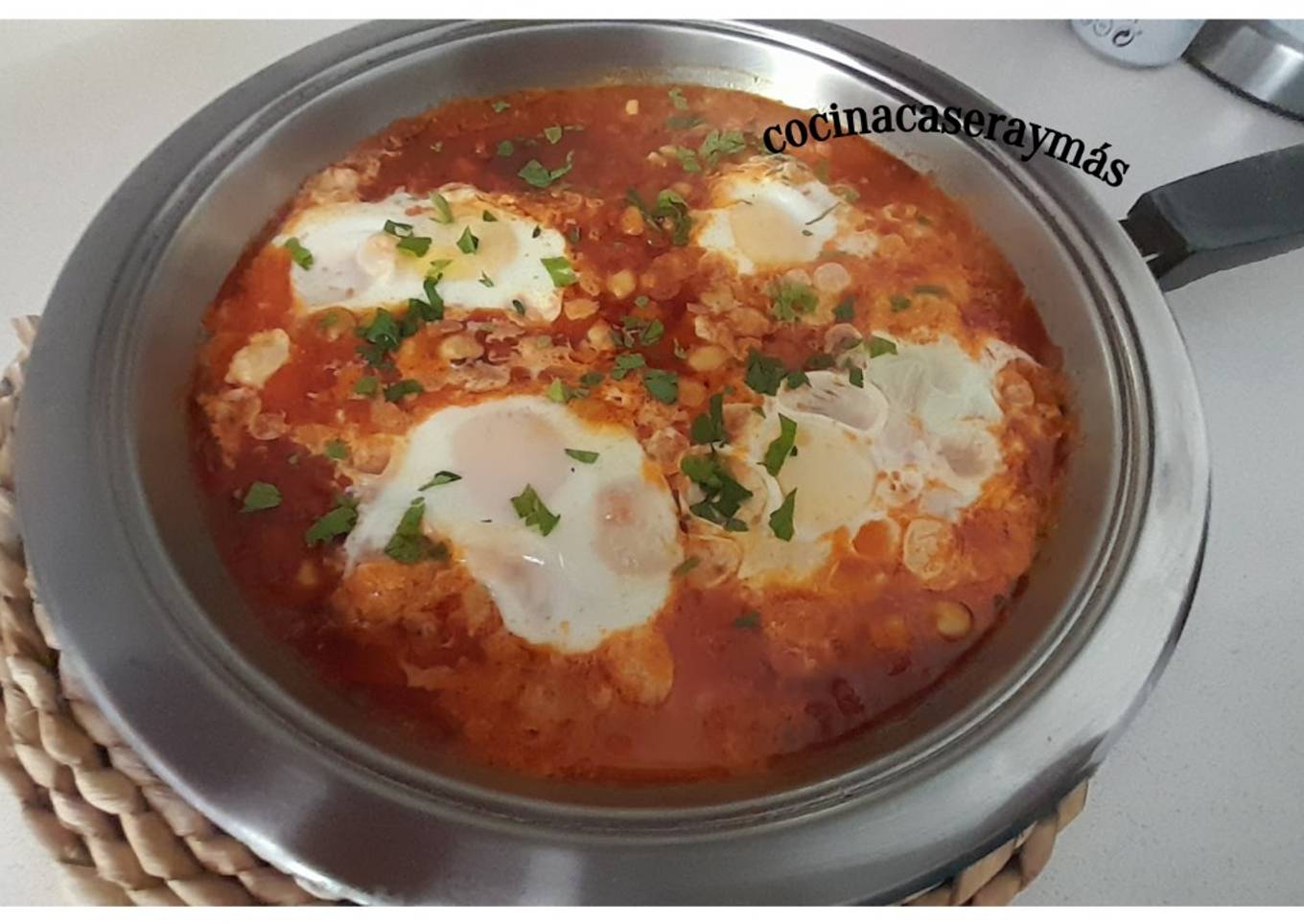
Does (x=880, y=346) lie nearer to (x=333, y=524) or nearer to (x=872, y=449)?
(x=872, y=449)

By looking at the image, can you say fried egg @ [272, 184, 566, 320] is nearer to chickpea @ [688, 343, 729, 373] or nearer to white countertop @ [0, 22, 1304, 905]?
chickpea @ [688, 343, 729, 373]

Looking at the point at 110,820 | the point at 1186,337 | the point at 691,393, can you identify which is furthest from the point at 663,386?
the point at 1186,337

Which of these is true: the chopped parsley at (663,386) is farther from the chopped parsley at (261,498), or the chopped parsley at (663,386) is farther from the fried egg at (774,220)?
the chopped parsley at (261,498)

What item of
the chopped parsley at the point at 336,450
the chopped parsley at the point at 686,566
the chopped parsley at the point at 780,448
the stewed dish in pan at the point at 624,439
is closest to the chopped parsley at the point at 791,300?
the stewed dish in pan at the point at 624,439

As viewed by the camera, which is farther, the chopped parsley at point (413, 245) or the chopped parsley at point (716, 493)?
the chopped parsley at point (413, 245)

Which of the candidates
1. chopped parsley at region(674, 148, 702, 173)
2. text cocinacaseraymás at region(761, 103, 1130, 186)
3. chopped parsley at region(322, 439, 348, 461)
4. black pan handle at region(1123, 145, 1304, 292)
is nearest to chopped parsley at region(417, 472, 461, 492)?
chopped parsley at region(322, 439, 348, 461)
